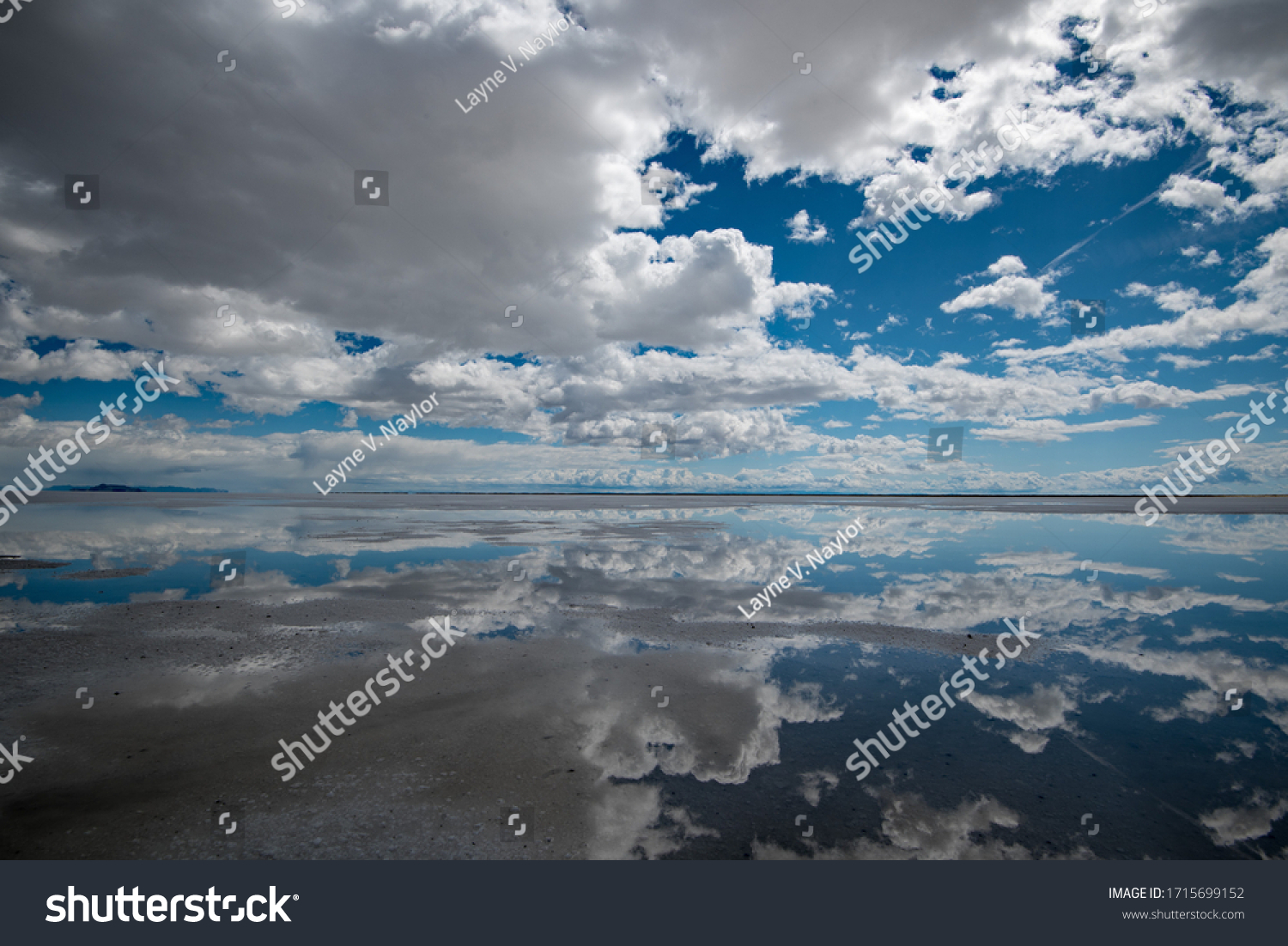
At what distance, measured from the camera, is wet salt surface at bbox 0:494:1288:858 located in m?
4.44

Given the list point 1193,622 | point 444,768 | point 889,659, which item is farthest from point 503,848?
point 1193,622

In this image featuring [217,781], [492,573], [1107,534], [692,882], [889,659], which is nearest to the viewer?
[692,882]

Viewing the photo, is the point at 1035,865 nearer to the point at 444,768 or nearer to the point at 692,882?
the point at 692,882

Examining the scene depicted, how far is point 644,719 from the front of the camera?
21.1 feet

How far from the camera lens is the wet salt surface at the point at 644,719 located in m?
4.44

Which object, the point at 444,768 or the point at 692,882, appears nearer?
the point at 692,882

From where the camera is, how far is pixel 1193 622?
10.8 m

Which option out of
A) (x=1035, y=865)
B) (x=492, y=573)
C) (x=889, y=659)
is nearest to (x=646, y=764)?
(x=1035, y=865)

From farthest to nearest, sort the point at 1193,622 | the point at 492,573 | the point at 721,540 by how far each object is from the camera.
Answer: the point at 721,540 → the point at 492,573 → the point at 1193,622

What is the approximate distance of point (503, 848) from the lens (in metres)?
4.26

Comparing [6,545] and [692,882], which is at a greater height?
[6,545]

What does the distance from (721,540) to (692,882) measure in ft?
71.6

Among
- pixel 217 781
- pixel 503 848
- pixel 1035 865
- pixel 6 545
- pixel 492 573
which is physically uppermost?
pixel 6 545

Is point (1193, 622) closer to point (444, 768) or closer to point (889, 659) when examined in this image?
point (889, 659)
